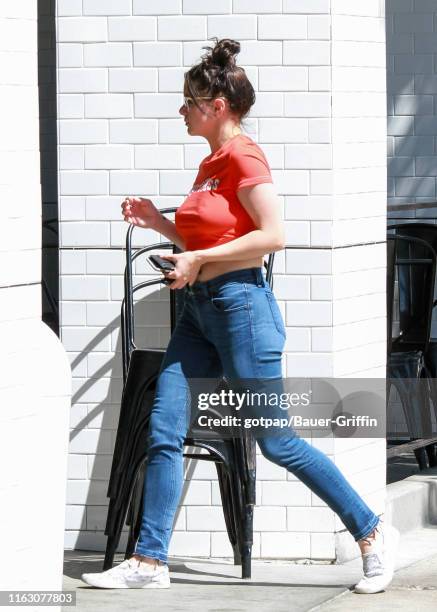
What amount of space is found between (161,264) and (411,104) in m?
4.69

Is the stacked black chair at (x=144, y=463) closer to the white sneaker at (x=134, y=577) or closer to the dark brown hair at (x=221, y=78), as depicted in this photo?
the white sneaker at (x=134, y=577)

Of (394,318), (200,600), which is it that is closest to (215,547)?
(200,600)

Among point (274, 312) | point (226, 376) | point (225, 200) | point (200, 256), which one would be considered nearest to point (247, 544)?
point (226, 376)

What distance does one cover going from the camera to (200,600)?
5.14 m

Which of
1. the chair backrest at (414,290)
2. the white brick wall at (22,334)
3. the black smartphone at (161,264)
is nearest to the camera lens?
the white brick wall at (22,334)

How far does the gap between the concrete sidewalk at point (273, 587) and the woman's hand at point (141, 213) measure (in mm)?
1225

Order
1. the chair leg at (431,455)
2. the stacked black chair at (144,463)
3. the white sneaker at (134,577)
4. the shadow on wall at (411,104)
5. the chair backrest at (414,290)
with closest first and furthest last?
the white sneaker at (134,577) < the stacked black chair at (144,463) < the chair backrest at (414,290) < the chair leg at (431,455) < the shadow on wall at (411,104)

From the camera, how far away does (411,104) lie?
9266mm

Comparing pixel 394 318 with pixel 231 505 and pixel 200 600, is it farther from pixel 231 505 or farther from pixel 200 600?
pixel 200 600

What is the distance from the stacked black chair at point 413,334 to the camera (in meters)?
7.37

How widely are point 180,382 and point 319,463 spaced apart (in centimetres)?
52

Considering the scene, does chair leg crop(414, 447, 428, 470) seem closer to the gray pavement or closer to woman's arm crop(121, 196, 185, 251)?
the gray pavement

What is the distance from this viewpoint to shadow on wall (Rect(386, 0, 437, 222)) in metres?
9.23

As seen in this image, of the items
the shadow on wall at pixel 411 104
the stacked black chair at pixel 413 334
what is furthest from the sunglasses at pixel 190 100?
the shadow on wall at pixel 411 104
